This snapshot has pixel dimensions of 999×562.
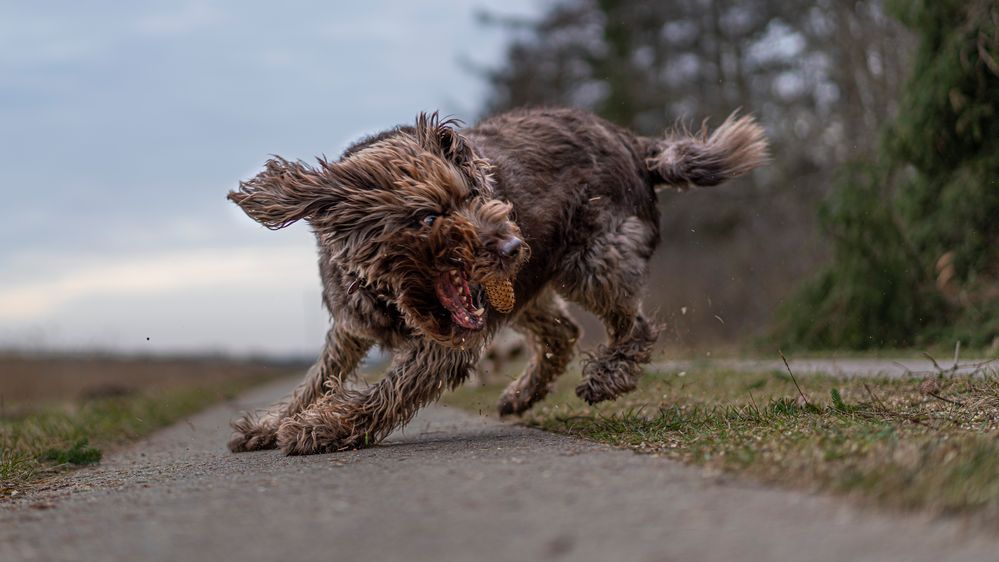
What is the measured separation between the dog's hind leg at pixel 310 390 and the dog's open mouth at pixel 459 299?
0.87 m

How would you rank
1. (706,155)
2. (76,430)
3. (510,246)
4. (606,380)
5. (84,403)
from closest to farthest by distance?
(510,246) < (606,380) < (706,155) < (76,430) < (84,403)

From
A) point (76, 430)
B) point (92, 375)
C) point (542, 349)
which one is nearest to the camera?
point (542, 349)

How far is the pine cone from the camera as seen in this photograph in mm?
5512

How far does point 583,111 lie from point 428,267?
2.19 meters

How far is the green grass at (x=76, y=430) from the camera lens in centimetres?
618

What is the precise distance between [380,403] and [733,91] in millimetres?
18917

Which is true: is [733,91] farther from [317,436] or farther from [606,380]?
[317,436]

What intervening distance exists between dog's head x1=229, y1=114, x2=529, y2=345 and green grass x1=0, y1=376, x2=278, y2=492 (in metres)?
2.02

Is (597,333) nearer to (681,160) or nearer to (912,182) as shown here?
(681,160)

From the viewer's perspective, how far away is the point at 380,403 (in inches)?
219

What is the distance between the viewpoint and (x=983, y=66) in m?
10.0

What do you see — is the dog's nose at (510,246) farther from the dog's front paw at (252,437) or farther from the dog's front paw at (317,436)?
the dog's front paw at (252,437)

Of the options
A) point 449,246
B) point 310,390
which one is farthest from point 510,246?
point 310,390

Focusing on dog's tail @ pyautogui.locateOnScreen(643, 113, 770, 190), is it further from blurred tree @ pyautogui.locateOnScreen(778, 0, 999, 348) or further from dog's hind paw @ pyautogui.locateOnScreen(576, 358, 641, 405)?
blurred tree @ pyautogui.locateOnScreen(778, 0, 999, 348)
